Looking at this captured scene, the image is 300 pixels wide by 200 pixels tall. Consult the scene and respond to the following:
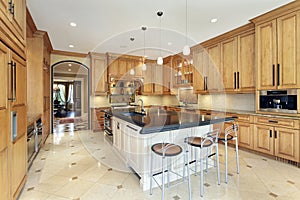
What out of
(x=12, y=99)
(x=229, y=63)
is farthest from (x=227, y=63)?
(x=12, y=99)

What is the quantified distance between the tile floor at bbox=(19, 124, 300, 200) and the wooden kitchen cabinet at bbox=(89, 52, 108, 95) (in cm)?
297

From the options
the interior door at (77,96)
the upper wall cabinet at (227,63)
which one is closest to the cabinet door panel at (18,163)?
the upper wall cabinet at (227,63)

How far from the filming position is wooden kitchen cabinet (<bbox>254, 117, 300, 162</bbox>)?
2.90m

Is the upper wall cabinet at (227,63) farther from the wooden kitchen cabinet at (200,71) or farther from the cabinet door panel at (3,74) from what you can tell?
the cabinet door panel at (3,74)

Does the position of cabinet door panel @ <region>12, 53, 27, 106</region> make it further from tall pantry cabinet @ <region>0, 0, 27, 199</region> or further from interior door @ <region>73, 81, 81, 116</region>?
interior door @ <region>73, 81, 81, 116</region>

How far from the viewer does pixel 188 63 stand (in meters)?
5.82

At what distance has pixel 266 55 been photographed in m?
3.37

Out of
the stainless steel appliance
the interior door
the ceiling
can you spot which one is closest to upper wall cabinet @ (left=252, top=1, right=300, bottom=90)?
the stainless steel appliance

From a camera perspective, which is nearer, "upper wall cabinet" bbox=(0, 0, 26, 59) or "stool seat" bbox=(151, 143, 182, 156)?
"upper wall cabinet" bbox=(0, 0, 26, 59)

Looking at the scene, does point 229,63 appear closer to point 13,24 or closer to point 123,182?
point 123,182

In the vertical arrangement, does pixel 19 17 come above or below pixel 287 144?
above

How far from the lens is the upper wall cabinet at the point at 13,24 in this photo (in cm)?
154

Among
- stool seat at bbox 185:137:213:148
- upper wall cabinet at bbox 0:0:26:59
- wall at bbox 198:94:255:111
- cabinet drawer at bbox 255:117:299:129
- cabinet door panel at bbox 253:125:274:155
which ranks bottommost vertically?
cabinet door panel at bbox 253:125:274:155

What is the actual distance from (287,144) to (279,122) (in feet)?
1.34
